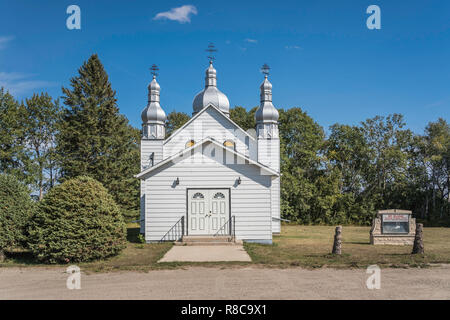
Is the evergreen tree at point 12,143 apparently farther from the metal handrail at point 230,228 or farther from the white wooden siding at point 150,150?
the metal handrail at point 230,228

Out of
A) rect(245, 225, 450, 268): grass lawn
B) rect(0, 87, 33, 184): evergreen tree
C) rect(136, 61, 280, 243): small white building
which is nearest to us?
rect(245, 225, 450, 268): grass lawn

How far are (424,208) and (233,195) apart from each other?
88.9 ft

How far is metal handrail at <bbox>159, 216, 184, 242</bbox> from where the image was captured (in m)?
15.7

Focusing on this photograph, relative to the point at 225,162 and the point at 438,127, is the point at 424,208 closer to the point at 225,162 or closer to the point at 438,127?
the point at 438,127

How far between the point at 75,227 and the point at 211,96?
52.2ft

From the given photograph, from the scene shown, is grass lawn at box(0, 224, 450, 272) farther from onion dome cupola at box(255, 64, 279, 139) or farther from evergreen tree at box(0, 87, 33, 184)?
evergreen tree at box(0, 87, 33, 184)

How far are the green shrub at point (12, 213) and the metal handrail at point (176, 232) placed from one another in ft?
19.1

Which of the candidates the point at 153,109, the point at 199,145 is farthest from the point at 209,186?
the point at 153,109

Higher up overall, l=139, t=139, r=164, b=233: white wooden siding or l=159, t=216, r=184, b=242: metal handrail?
l=139, t=139, r=164, b=233: white wooden siding

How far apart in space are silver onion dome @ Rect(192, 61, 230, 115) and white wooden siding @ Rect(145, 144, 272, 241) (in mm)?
9542

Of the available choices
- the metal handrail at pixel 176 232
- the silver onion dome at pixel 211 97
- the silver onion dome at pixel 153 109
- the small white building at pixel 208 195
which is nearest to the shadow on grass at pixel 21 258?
the small white building at pixel 208 195

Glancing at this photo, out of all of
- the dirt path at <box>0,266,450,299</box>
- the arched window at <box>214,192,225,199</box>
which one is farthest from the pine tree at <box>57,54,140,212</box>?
the dirt path at <box>0,266,450,299</box>

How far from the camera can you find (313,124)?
1604 inches
